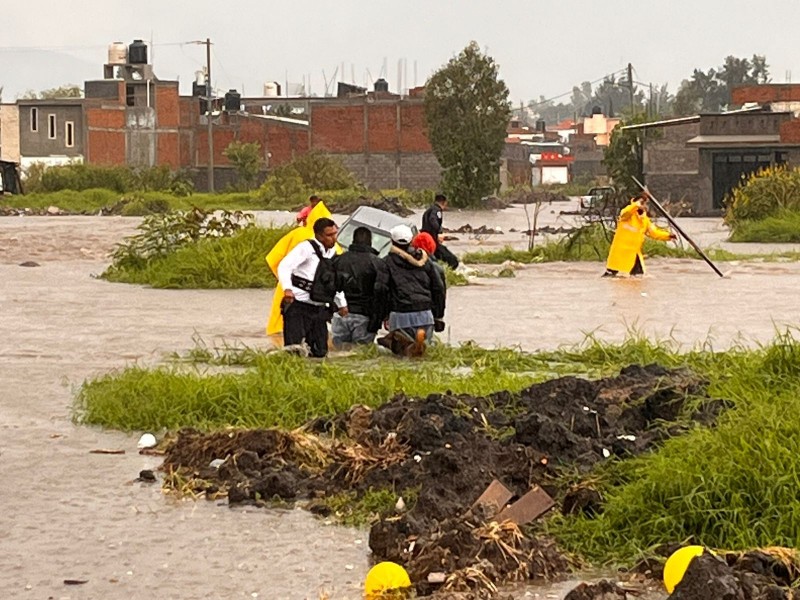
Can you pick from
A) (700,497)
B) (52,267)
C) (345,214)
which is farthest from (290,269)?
(345,214)

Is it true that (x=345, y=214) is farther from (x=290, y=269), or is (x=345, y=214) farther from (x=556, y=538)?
(x=556, y=538)

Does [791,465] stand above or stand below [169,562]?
above

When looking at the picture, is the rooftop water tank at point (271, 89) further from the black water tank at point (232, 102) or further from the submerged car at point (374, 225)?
the submerged car at point (374, 225)

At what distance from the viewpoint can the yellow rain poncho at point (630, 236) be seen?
23531 mm

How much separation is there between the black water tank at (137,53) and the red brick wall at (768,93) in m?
33.1

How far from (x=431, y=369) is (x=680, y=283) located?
453 inches

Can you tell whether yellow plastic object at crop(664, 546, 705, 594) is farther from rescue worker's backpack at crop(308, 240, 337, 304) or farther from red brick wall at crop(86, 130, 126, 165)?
red brick wall at crop(86, 130, 126, 165)

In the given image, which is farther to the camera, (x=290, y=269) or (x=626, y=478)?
(x=290, y=269)

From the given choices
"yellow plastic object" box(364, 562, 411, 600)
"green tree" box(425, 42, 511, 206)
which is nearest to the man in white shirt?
"yellow plastic object" box(364, 562, 411, 600)

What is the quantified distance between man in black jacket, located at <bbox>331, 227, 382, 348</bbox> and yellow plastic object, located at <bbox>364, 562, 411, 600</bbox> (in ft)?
23.7

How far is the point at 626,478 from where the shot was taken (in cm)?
770

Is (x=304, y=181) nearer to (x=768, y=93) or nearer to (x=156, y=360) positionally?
(x=768, y=93)

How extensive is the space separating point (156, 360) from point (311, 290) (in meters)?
1.75

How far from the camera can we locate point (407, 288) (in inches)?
522
